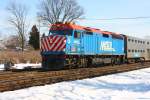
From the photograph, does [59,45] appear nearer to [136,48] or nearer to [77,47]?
[77,47]

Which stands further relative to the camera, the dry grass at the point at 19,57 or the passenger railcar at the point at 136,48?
the dry grass at the point at 19,57

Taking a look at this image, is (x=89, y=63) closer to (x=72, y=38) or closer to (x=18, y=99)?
(x=72, y=38)

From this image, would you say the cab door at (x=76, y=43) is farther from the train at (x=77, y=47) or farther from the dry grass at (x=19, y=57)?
the dry grass at (x=19, y=57)

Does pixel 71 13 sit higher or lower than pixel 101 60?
higher

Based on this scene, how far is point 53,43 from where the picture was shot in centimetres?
2089

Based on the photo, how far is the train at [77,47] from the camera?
20.6 meters

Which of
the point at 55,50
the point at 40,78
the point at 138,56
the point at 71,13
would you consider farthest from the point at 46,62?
the point at 71,13


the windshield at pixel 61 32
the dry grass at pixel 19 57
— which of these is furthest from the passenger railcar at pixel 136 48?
the windshield at pixel 61 32

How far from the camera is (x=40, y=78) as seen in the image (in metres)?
14.5

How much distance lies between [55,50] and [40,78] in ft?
20.7

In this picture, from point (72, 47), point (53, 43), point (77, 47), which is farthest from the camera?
point (77, 47)

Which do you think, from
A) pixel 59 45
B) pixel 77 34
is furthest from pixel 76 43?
pixel 59 45

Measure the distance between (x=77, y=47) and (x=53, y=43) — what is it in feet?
6.25

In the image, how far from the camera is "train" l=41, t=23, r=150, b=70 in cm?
2056
